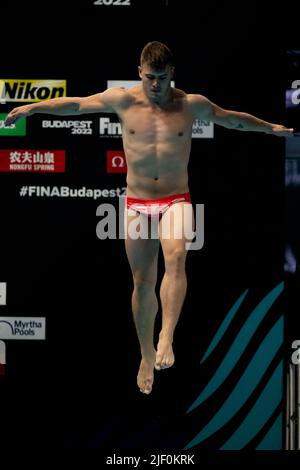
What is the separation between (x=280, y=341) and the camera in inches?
363

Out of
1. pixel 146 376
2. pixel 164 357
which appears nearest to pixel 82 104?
pixel 164 357

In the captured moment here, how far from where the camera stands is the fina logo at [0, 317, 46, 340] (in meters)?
9.17

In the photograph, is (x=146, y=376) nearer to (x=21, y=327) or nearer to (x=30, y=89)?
(x=21, y=327)

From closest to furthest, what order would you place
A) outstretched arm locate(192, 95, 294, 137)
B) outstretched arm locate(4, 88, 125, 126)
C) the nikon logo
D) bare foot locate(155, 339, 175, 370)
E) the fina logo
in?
bare foot locate(155, 339, 175, 370) < outstretched arm locate(4, 88, 125, 126) < outstretched arm locate(192, 95, 294, 137) < the nikon logo < the fina logo

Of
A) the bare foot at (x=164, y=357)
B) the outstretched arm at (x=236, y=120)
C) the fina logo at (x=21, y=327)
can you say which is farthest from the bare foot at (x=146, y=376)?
the outstretched arm at (x=236, y=120)

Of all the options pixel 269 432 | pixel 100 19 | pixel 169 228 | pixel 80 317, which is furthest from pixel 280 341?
pixel 100 19

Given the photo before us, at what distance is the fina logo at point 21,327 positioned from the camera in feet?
30.1

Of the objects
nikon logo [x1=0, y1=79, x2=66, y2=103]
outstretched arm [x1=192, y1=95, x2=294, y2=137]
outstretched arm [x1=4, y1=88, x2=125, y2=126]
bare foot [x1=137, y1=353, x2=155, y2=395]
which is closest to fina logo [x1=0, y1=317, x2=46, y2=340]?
bare foot [x1=137, y1=353, x2=155, y2=395]

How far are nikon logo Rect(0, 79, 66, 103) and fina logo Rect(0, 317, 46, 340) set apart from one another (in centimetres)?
184

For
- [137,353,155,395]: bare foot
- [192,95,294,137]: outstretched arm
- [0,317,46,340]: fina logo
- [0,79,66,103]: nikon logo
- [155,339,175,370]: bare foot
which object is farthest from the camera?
[0,317,46,340]: fina logo

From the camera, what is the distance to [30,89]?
9.02m

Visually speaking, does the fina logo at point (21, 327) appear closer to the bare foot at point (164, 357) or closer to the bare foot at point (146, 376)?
the bare foot at point (146, 376)

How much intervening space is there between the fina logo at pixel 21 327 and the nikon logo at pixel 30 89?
184 cm

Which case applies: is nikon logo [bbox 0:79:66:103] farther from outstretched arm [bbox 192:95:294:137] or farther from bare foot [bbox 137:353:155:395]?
bare foot [bbox 137:353:155:395]
